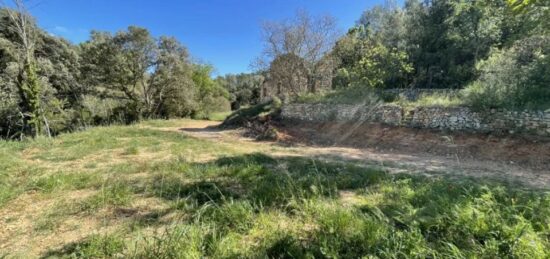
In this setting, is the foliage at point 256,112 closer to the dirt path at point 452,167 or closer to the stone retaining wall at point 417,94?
the stone retaining wall at point 417,94

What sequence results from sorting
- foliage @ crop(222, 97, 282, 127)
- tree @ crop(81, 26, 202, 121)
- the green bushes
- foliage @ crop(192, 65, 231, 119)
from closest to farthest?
the green bushes < foliage @ crop(222, 97, 282, 127) < tree @ crop(81, 26, 202, 121) < foliage @ crop(192, 65, 231, 119)

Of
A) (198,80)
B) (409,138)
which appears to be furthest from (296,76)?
(198,80)

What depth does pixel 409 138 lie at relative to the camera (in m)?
8.11

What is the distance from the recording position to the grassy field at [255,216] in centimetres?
195

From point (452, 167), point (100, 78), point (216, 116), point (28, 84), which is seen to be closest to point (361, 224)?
point (452, 167)

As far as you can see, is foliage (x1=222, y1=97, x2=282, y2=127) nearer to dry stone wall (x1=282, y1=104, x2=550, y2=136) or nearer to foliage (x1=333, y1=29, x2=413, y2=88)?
dry stone wall (x1=282, y1=104, x2=550, y2=136)

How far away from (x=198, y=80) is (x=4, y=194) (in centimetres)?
2552

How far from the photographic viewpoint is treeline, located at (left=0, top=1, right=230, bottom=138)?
43.6 ft

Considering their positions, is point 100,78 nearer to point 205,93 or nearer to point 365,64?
point 205,93

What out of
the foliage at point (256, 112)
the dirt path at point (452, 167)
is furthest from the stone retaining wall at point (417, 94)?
the foliage at point (256, 112)

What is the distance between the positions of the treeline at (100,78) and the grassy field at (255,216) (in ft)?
37.8

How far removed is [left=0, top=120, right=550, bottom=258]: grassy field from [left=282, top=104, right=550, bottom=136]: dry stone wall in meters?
3.88

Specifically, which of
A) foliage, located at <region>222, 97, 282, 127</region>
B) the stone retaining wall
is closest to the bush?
the stone retaining wall

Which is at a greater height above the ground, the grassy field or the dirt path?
the grassy field
